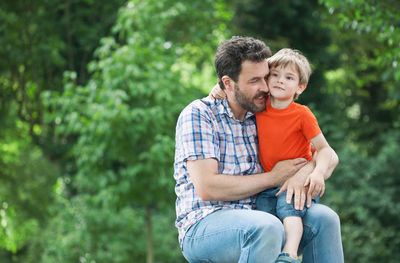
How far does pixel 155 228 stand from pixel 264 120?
17.2 ft

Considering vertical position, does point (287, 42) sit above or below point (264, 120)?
above

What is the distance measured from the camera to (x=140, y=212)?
741 cm

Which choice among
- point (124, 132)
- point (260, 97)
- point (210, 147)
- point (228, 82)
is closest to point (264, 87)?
point (260, 97)

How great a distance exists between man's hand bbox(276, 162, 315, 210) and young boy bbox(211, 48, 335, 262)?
2 centimetres

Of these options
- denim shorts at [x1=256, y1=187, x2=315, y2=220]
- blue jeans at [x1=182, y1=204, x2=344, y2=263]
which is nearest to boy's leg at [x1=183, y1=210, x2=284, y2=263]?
blue jeans at [x1=182, y1=204, x2=344, y2=263]

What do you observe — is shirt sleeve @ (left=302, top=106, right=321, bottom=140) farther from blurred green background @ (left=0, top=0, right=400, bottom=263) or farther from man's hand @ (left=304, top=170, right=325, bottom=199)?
blurred green background @ (left=0, top=0, right=400, bottom=263)

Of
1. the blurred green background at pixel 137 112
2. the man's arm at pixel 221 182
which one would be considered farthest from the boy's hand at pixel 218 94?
the blurred green background at pixel 137 112

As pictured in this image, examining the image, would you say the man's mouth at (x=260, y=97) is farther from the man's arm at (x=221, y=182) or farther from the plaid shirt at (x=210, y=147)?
the man's arm at (x=221, y=182)

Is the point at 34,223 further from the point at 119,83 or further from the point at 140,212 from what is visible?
the point at 119,83

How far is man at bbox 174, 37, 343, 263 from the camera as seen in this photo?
7.63ft

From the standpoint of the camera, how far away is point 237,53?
8.20 feet

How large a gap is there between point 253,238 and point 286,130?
0.59 m

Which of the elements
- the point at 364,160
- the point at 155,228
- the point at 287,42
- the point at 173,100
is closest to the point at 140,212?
the point at 155,228

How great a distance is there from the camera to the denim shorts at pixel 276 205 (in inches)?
96.0
